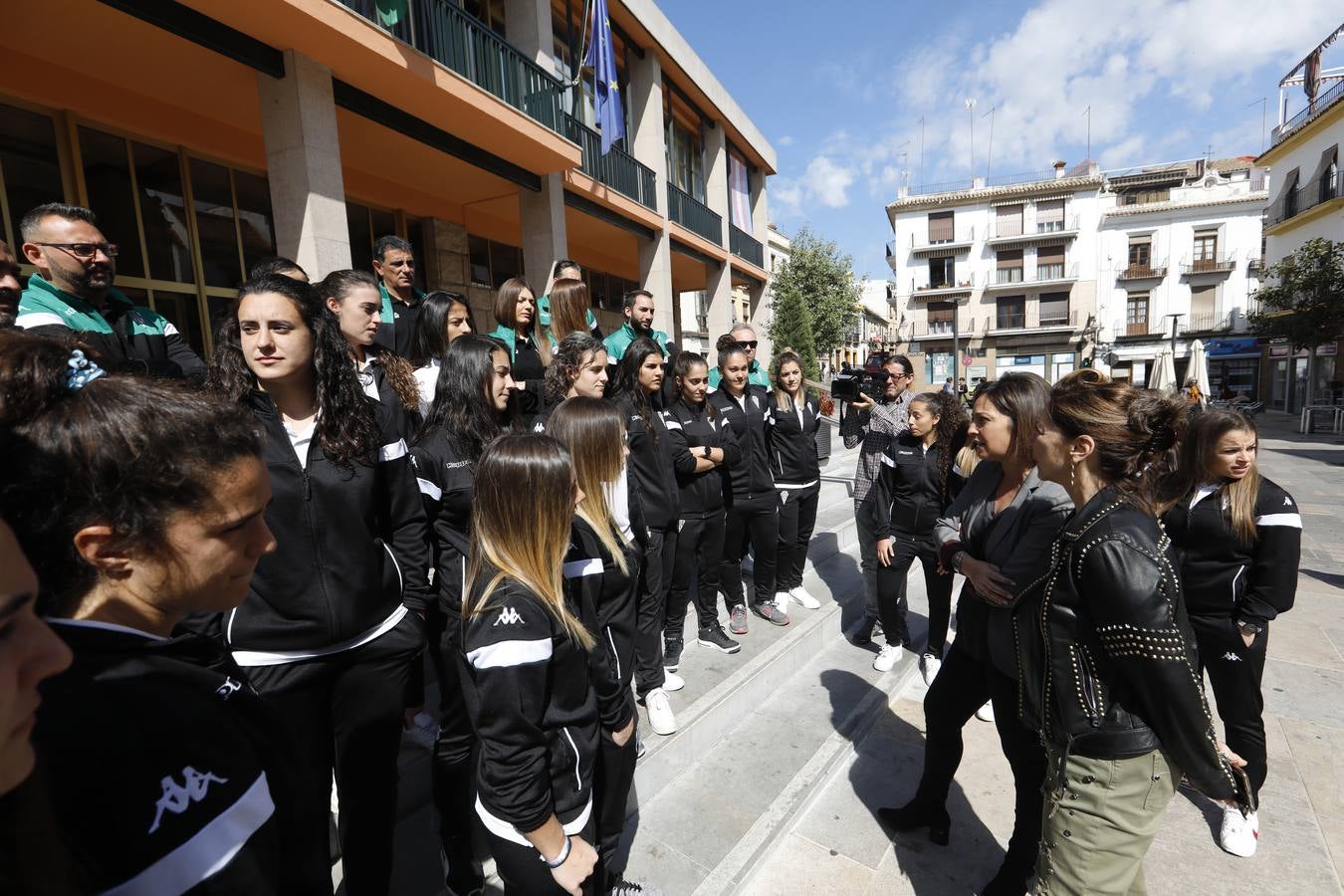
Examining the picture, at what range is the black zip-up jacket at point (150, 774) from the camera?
0.63 m

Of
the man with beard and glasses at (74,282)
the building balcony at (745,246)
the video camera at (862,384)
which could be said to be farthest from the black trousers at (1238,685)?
the building balcony at (745,246)

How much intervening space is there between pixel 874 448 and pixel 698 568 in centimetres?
177

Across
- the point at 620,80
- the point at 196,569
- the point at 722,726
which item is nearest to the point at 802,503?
the point at 722,726

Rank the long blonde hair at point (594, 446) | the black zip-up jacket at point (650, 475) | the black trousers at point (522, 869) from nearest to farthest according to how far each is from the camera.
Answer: the black trousers at point (522, 869) → the long blonde hair at point (594, 446) → the black zip-up jacket at point (650, 475)

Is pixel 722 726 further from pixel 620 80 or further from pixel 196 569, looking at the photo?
pixel 620 80

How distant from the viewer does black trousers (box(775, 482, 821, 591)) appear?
4.65 metres

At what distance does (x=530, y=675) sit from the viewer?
4.99 ft

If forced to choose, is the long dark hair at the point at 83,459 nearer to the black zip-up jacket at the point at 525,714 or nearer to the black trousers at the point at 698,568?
the black zip-up jacket at the point at 525,714

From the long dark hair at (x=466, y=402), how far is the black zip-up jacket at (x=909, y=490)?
2.72 m

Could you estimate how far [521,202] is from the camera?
8.57m

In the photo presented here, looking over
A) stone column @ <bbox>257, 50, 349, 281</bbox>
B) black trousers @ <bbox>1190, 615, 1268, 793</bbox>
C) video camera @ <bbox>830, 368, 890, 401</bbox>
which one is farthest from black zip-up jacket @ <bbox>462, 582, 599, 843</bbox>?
stone column @ <bbox>257, 50, 349, 281</bbox>

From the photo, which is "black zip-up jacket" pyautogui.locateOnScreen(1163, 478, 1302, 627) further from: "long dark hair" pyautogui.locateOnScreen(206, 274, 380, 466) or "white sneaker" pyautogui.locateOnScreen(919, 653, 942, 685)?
"long dark hair" pyautogui.locateOnScreen(206, 274, 380, 466)

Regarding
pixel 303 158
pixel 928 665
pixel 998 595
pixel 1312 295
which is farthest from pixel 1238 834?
pixel 1312 295

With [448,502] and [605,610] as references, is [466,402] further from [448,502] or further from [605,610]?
[605,610]
